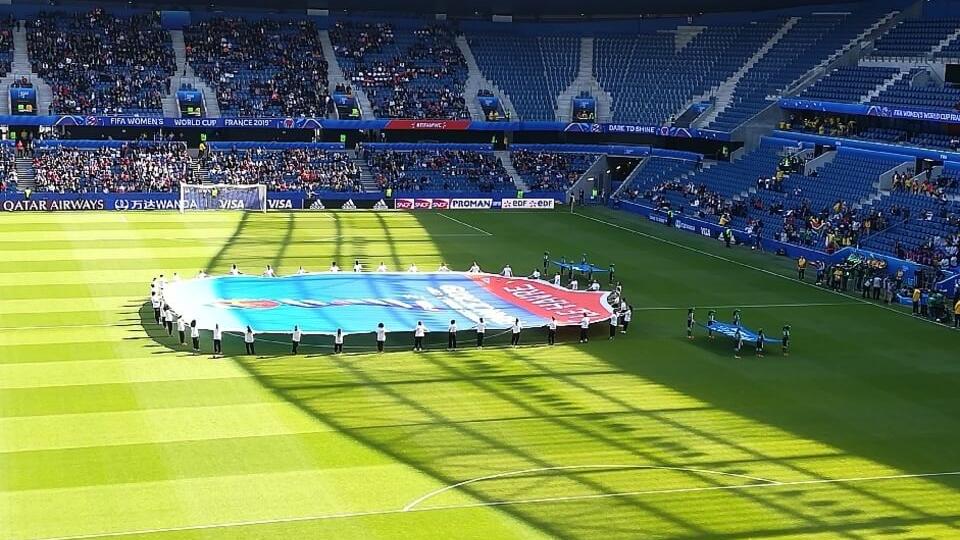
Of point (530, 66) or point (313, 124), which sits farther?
point (530, 66)

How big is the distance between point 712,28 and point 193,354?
63876 mm

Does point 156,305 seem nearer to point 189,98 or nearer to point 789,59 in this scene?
point 189,98

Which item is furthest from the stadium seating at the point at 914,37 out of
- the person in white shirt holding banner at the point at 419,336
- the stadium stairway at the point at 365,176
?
the person in white shirt holding banner at the point at 419,336

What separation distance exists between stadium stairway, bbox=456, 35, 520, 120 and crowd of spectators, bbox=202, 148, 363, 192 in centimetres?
1124

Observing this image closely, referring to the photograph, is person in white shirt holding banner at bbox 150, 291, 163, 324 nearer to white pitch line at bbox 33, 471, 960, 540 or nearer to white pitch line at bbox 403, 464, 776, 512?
white pitch line at bbox 403, 464, 776, 512

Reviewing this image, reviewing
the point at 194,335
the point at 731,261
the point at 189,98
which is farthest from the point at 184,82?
the point at 194,335

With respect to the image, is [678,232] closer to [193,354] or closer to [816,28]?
[816,28]

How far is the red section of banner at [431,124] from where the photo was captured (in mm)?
81000

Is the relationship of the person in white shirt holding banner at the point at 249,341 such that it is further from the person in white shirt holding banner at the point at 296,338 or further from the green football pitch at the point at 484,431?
the person in white shirt holding banner at the point at 296,338

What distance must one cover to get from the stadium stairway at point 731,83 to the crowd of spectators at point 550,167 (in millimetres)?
7956

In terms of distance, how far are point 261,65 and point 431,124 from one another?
13.7 metres

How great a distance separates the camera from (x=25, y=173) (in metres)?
71.5

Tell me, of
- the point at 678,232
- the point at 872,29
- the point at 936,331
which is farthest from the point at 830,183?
the point at 936,331

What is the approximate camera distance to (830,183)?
63.8 meters
